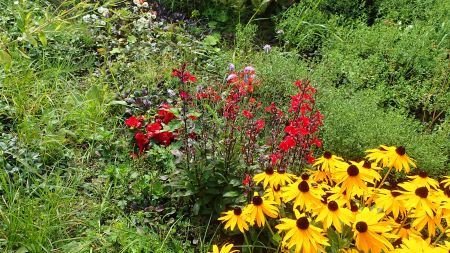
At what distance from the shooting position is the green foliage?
3086mm

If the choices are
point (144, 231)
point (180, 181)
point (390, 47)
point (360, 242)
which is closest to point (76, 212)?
point (144, 231)

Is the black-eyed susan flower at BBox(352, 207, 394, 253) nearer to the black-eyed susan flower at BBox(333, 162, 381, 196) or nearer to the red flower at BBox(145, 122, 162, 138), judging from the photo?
the black-eyed susan flower at BBox(333, 162, 381, 196)

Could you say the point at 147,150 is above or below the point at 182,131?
below

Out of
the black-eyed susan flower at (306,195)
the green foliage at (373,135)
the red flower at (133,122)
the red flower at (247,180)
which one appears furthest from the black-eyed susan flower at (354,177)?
the red flower at (133,122)

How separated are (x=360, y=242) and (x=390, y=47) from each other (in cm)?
Result: 294

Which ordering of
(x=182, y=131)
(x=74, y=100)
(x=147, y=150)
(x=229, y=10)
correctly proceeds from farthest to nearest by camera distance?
(x=229, y=10), (x=74, y=100), (x=147, y=150), (x=182, y=131)

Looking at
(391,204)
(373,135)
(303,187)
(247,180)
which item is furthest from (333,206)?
(373,135)

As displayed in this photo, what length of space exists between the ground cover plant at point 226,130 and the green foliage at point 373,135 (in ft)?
0.03

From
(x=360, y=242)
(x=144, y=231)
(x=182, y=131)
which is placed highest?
(x=360, y=242)

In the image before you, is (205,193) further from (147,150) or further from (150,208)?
(147,150)

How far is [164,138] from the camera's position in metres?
3.19

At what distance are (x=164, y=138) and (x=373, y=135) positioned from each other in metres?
1.28

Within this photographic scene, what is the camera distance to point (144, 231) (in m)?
2.64

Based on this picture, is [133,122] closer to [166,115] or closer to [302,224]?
[166,115]
